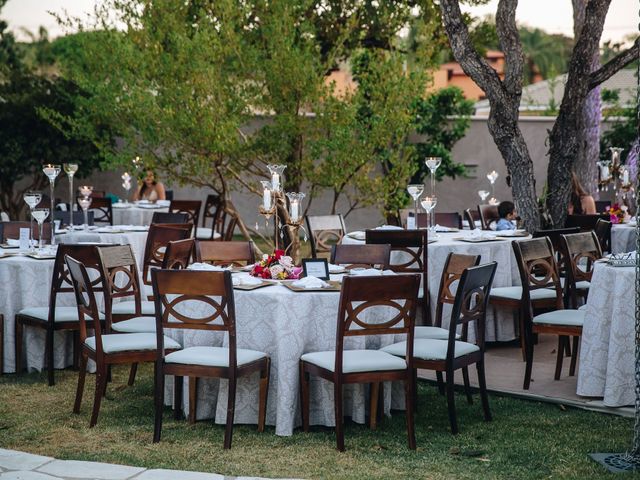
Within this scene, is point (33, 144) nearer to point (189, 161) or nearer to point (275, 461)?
point (189, 161)

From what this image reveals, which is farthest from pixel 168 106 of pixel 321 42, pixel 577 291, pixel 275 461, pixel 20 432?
pixel 275 461

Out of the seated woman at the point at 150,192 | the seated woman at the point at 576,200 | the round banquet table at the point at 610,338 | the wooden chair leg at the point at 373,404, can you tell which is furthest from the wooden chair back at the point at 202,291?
the seated woman at the point at 150,192

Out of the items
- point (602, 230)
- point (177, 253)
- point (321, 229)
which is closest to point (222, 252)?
point (177, 253)

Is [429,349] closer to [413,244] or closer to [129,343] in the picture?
[129,343]

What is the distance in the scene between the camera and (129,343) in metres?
5.56

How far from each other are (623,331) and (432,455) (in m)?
1.45

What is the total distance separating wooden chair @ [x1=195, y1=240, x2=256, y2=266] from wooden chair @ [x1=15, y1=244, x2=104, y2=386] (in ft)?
2.15

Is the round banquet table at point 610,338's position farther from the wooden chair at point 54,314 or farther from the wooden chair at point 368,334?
the wooden chair at point 54,314

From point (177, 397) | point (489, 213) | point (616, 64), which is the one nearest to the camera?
point (177, 397)

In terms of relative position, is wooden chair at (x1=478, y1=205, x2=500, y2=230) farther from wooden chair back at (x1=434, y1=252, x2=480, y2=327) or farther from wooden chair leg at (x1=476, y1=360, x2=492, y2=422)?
wooden chair leg at (x1=476, y1=360, x2=492, y2=422)

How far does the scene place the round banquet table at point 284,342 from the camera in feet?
17.4

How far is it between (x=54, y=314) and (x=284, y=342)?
81.0 inches

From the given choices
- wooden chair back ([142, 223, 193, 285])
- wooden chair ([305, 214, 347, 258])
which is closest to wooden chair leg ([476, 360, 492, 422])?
wooden chair back ([142, 223, 193, 285])

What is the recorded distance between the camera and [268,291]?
5.36 metres
